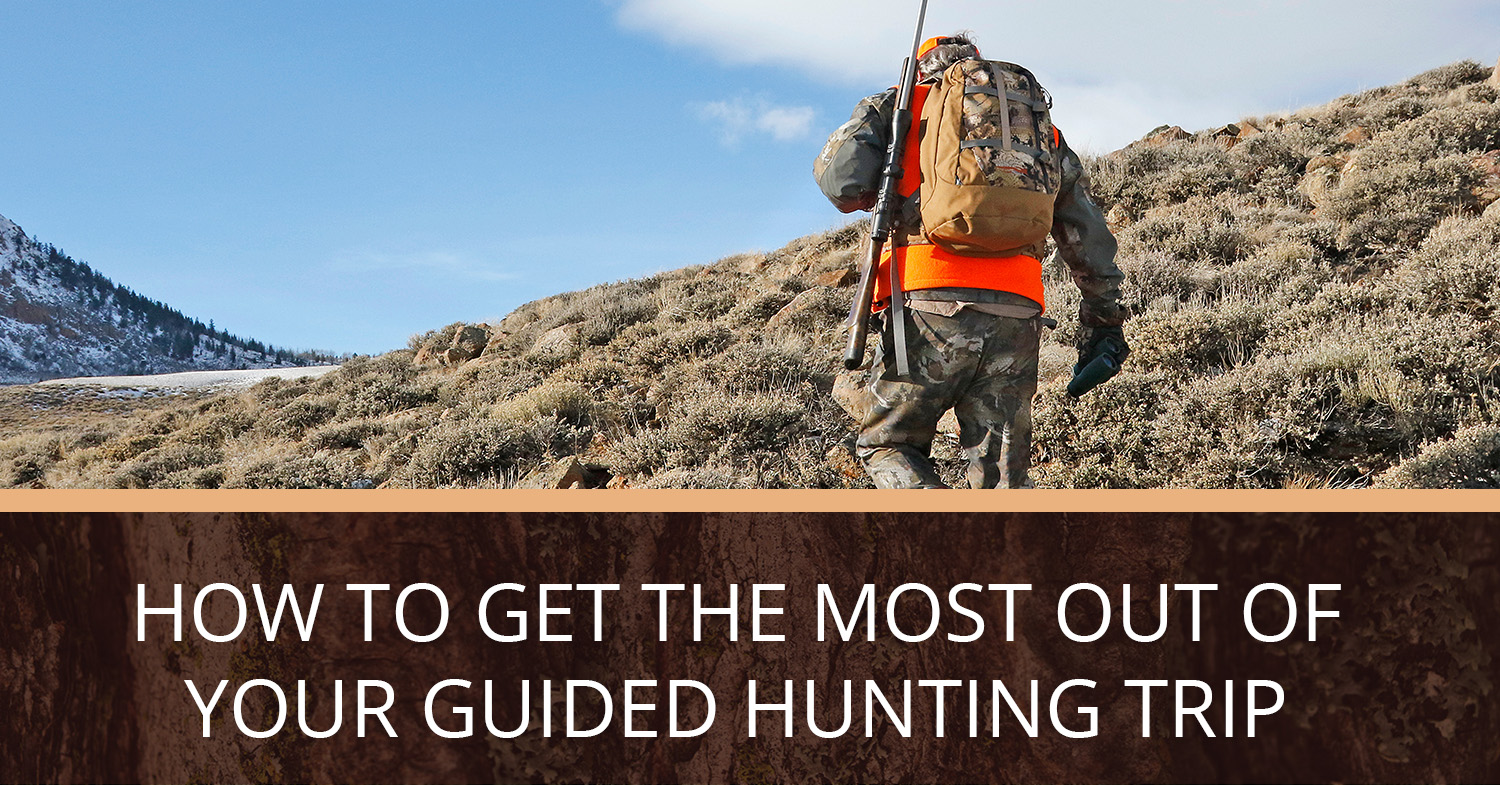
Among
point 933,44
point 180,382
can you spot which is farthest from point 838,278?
point 180,382

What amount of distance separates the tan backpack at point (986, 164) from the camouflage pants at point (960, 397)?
0.32m

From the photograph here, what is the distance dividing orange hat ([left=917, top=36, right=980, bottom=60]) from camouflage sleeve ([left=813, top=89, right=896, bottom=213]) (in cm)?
18

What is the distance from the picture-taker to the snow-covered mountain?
101000 millimetres

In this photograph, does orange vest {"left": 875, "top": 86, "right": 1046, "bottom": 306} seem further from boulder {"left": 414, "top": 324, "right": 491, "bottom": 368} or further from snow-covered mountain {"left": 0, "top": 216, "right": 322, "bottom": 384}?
snow-covered mountain {"left": 0, "top": 216, "right": 322, "bottom": 384}

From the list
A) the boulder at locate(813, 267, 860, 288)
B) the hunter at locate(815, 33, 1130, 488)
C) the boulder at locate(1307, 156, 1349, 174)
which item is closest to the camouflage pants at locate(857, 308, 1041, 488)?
the hunter at locate(815, 33, 1130, 488)

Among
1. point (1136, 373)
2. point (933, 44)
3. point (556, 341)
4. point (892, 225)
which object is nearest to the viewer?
point (892, 225)

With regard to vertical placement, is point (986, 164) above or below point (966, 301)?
above

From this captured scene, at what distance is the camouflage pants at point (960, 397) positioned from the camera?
3.37 metres

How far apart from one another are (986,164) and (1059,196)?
27.8 inches

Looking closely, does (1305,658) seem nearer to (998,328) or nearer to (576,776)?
(576,776)

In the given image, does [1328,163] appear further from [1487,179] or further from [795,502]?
[795,502]

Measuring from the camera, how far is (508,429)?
7801 mm

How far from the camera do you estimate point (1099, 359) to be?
12.4 feet

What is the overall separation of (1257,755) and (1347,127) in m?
16.1
